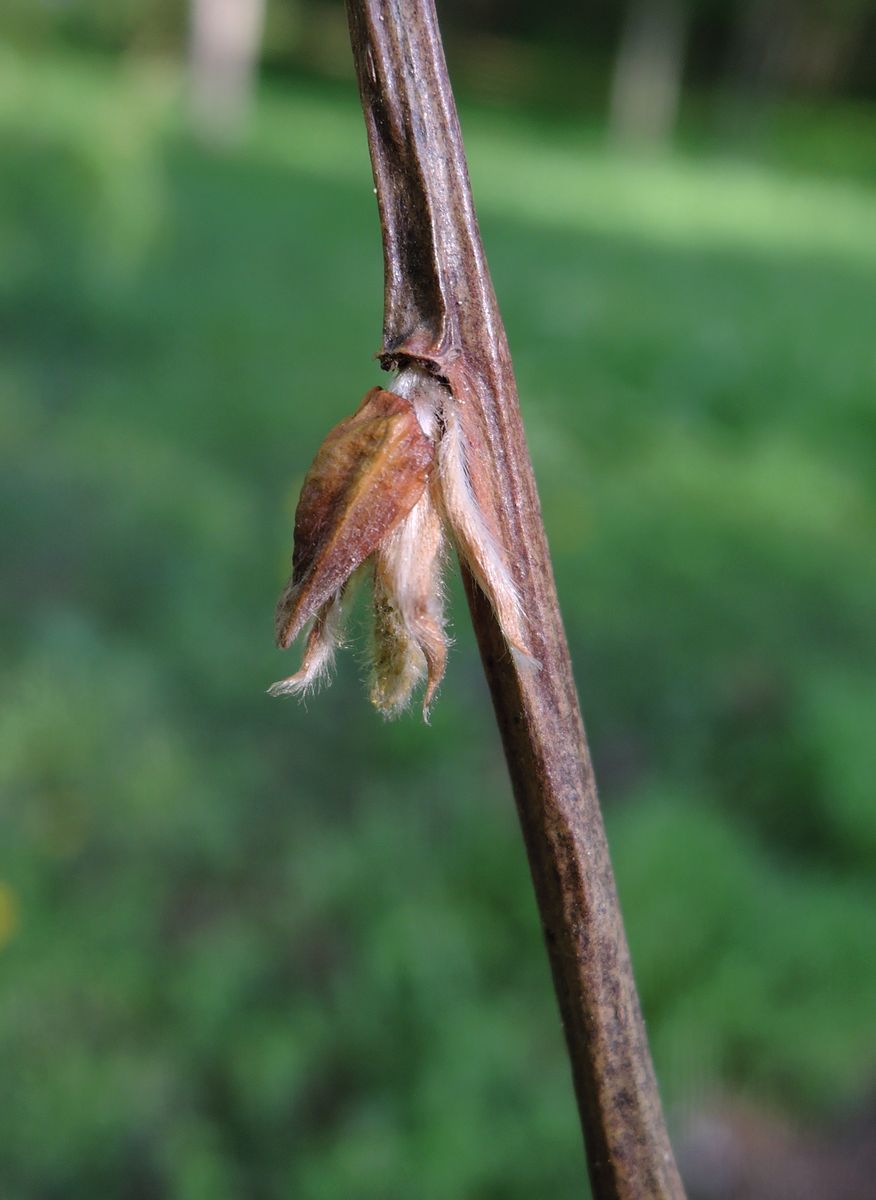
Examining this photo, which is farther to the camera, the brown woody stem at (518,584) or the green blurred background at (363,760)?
the green blurred background at (363,760)

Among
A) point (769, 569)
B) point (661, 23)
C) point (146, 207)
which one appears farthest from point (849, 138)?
point (769, 569)

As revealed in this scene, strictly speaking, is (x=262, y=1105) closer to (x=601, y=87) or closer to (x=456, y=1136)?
(x=456, y=1136)

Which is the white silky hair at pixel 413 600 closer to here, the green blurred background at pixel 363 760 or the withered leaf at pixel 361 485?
the withered leaf at pixel 361 485

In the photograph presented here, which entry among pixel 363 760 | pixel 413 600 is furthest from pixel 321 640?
pixel 363 760

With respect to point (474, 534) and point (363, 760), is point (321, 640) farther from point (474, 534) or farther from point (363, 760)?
point (363, 760)

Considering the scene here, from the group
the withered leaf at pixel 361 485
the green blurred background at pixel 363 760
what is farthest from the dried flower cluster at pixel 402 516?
the green blurred background at pixel 363 760
